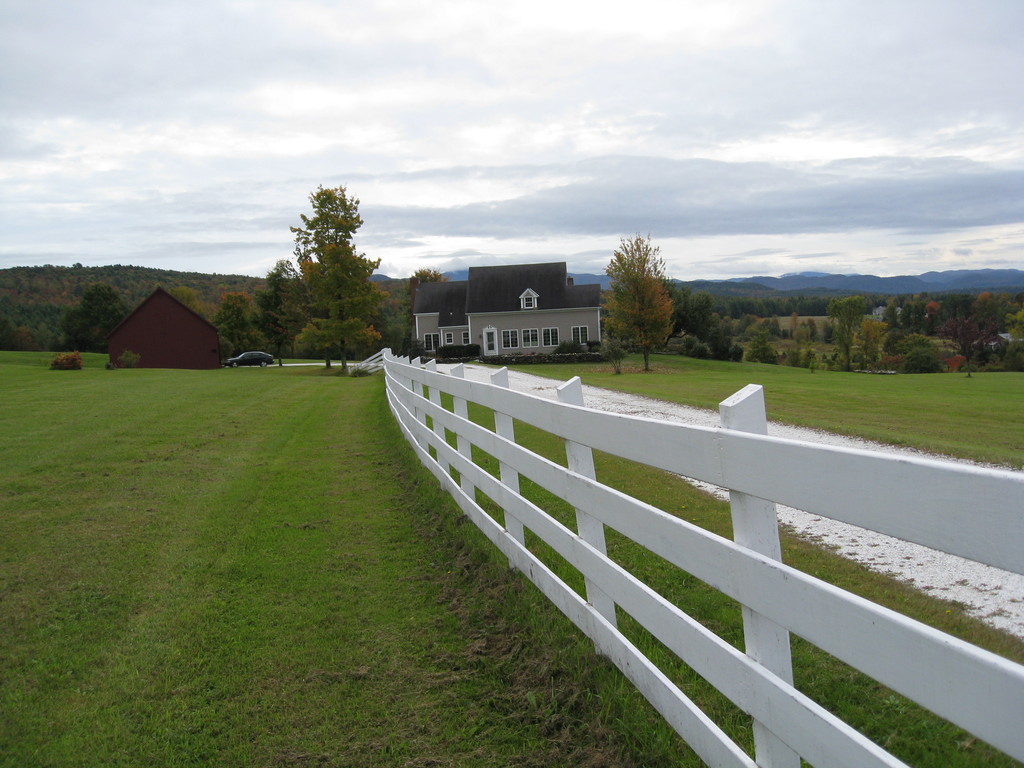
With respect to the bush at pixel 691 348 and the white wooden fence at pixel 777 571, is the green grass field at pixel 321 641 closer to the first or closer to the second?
the white wooden fence at pixel 777 571

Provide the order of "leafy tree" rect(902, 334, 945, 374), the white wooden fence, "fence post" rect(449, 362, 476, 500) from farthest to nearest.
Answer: "leafy tree" rect(902, 334, 945, 374) < "fence post" rect(449, 362, 476, 500) < the white wooden fence

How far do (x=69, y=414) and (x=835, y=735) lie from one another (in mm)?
15951

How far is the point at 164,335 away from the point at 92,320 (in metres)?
29.9

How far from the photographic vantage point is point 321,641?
4.31 metres

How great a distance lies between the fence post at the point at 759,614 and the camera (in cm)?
220

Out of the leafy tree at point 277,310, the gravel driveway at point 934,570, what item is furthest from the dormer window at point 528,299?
the gravel driveway at point 934,570

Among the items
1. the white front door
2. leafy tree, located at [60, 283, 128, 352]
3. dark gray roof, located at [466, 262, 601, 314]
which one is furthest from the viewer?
leafy tree, located at [60, 283, 128, 352]

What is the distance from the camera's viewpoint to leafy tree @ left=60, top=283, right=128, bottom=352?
252 ft

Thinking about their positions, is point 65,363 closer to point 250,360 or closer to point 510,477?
point 250,360

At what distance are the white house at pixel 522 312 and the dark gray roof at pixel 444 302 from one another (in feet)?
0.44

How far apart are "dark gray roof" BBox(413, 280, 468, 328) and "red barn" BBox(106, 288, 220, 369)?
17.3 m

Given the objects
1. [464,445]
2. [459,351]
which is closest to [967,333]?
[459,351]

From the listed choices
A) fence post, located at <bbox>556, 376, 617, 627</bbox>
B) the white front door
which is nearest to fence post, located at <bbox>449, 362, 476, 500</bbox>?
fence post, located at <bbox>556, 376, 617, 627</bbox>

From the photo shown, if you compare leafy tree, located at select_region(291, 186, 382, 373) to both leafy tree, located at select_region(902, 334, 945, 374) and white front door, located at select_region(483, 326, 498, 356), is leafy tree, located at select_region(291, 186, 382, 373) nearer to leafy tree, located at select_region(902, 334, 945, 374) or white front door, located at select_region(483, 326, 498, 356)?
white front door, located at select_region(483, 326, 498, 356)
